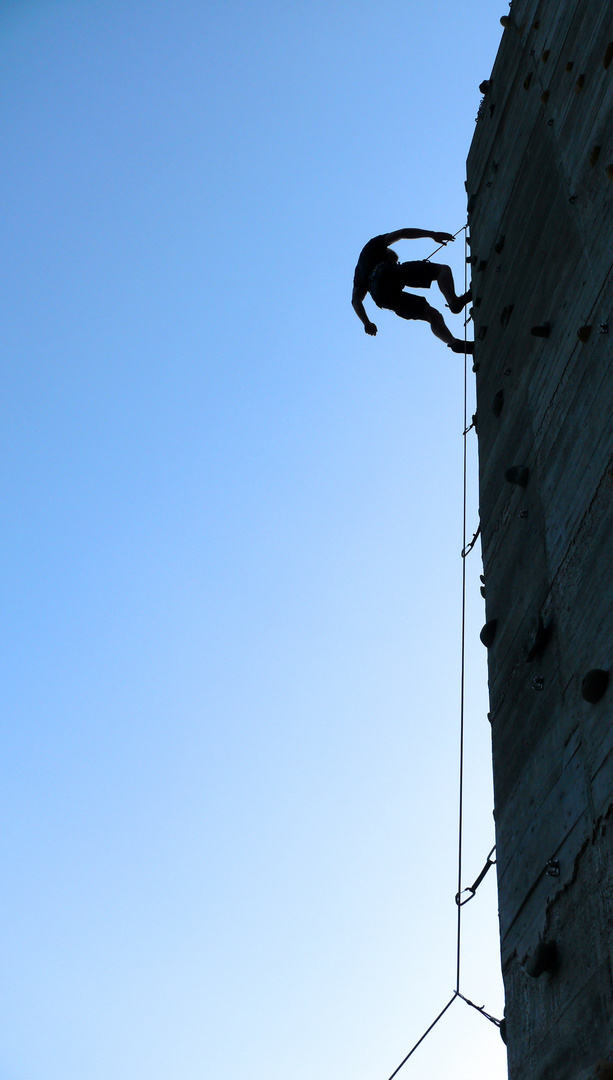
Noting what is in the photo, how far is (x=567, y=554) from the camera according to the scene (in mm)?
3705

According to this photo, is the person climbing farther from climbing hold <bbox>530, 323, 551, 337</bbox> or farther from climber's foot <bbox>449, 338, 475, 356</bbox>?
climbing hold <bbox>530, 323, 551, 337</bbox>

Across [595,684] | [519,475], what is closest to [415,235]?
[519,475]

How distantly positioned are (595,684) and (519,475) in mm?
1373

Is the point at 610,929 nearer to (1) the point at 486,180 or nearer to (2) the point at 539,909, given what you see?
(2) the point at 539,909

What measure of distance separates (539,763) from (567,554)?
0.71m

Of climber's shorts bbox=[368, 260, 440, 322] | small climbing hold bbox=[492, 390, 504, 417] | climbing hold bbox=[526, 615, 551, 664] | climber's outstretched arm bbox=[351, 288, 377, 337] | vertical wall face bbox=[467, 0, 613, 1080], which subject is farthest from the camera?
climber's outstretched arm bbox=[351, 288, 377, 337]

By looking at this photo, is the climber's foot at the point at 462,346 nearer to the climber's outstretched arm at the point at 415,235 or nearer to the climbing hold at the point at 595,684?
the climber's outstretched arm at the point at 415,235

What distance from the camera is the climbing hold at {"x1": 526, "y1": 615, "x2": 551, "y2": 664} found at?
3740mm

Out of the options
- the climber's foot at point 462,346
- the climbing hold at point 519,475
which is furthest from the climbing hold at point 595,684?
the climber's foot at point 462,346

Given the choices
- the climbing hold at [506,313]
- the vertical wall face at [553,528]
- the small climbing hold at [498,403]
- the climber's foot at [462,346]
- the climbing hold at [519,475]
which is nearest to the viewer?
the vertical wall face at [553,528]

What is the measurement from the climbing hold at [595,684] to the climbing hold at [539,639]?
0.53m

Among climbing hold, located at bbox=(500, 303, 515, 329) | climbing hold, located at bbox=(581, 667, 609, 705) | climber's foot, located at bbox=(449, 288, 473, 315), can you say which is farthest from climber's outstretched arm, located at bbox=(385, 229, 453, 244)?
climbing hold, located at bbox=(581, 667, 609, 705)

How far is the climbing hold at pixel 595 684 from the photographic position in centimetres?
314

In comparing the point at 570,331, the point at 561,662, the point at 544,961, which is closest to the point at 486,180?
the point at 570,331
